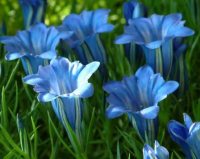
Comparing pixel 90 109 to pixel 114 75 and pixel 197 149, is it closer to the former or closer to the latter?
pixel 114 75

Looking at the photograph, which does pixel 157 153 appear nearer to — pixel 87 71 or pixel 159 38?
pixel 87 71

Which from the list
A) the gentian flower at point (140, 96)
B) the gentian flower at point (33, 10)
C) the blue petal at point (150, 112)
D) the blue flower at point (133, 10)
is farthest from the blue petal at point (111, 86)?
the gentian flower at point (33, 10)

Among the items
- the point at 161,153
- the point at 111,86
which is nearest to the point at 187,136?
the point at 161,153

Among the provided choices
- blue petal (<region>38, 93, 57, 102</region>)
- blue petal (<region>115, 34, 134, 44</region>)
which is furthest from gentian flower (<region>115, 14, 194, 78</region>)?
blue petal (<region>38, 93, 57, 102</region>)

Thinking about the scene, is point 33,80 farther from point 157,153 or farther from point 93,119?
point 157,153

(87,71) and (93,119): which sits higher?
(87,71)

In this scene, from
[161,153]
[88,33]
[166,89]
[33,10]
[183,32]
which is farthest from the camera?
[33,10]

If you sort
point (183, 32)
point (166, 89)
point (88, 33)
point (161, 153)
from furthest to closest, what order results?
point (88, 33), point (183, 32), point (166, 89), point (161, 153)

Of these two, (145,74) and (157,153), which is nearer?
(157,153)
